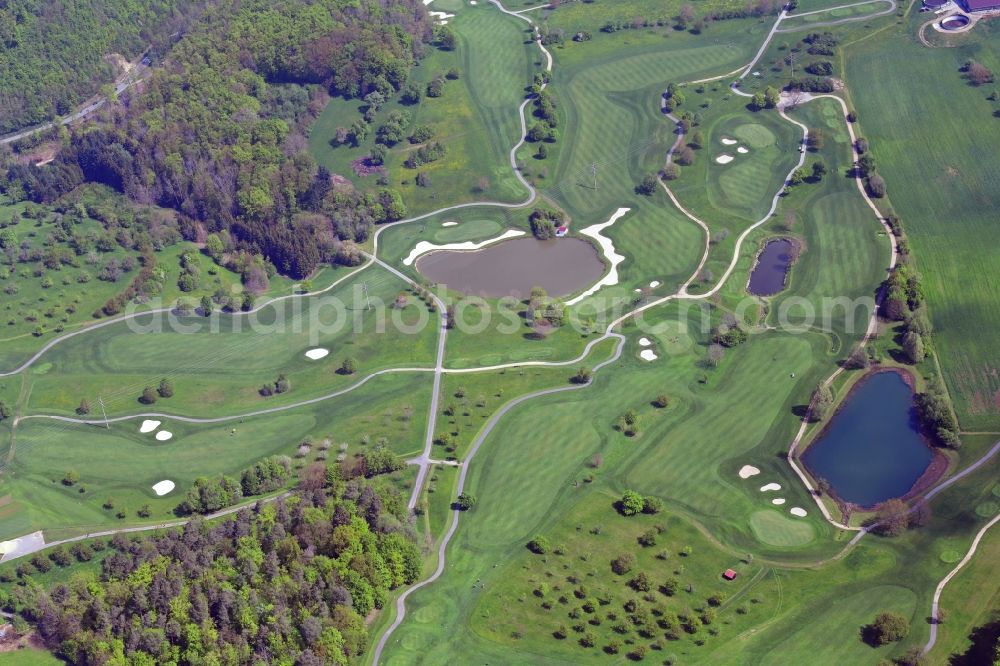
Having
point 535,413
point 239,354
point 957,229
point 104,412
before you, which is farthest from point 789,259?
point 104,412

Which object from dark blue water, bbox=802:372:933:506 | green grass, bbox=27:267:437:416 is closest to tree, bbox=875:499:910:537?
dark blue water, bbox=802:372:933:506

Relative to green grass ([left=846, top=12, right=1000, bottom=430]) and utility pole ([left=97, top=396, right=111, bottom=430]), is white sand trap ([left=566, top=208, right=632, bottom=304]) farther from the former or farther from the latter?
utility pole ([left=97, top=396, right=111, bottom=430])

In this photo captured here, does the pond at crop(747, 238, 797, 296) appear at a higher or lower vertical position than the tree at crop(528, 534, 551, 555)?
higher

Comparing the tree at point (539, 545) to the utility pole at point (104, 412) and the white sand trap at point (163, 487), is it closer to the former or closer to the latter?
the white sand trap at point (163, 487)

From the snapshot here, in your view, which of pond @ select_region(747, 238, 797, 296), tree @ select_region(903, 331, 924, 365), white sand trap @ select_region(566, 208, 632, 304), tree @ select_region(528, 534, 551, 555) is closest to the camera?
tree @ select_region(528, 534, 551, 555)

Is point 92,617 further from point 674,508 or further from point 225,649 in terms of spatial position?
point 674,508

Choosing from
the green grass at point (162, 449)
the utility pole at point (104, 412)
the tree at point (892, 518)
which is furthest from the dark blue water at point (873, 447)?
the utility pole at point (104, 412)
